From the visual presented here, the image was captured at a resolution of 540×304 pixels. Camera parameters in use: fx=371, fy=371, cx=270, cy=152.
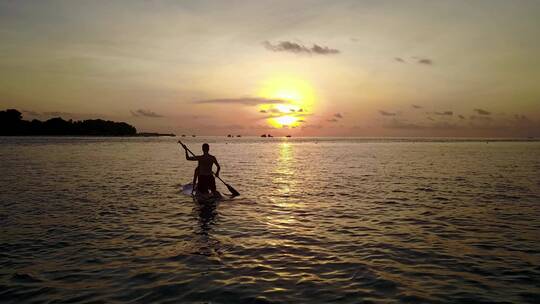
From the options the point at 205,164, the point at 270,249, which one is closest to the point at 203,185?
the point at 205,164

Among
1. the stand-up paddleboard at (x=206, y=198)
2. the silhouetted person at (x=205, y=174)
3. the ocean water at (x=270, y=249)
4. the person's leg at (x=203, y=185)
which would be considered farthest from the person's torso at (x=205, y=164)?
the ocean water at (x=270, y=249)

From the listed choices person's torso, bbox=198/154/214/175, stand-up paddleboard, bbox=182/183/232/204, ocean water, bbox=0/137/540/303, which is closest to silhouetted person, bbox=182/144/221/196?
person's torso, bbox=198/154/214/175

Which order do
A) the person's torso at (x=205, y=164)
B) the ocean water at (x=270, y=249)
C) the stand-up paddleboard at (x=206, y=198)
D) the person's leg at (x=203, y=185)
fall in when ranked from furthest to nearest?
the person's leg at (x=203, y=185) → the person's torso at (x=205, y=164) → the stand-up paddleboard at (x=206, y=198) → the ocean water at (x=270, y=249)

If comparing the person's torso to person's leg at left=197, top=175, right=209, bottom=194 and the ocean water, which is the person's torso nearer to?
person's leg at left=197, top=175, right=209, bottom=194

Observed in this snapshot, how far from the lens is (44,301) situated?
780 cm

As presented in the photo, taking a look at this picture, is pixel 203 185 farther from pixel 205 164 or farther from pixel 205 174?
pixel 205 164

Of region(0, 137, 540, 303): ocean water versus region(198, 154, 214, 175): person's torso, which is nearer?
region(0, 137, 540, 303): ocean water

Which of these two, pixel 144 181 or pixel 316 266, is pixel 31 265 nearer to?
pixel 316 266

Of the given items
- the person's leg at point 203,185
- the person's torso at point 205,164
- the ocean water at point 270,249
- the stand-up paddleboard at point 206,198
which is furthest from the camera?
the person's leg at point 203,185

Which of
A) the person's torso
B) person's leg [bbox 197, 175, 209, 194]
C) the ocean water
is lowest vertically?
the ocean water

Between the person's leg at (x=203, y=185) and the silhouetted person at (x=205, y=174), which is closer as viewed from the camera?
the silhouetted person at (x=205, y=174)

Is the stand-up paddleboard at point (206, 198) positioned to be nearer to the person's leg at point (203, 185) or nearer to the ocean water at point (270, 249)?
the person's leg at point (203, 185)

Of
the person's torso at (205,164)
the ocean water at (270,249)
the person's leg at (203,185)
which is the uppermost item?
the person's torso at (205,164)

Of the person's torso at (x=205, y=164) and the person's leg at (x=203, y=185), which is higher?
the person's torso at (x=205, y=164)
